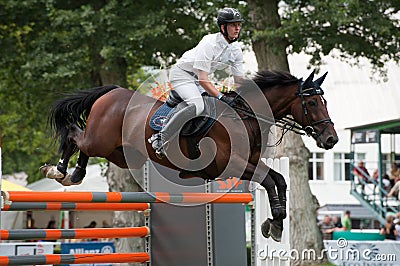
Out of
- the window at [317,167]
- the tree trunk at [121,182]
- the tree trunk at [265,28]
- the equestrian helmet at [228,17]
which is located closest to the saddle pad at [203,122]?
the equestrian helmet at [228,17]

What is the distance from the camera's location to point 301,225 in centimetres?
1416

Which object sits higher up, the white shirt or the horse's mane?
the white shirt

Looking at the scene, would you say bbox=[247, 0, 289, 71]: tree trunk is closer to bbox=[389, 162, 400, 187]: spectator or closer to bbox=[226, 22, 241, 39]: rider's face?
bbox=[389, 162, 400, 187]: spectator

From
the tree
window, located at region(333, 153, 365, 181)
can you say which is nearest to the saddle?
the tree

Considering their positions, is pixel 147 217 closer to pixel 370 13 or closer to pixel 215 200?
pixel 215 200

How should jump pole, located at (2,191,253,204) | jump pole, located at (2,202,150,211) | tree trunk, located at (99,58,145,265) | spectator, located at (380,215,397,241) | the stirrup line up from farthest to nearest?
tree trunk, located at (99,58,145,265)
spectator, located at (380,215,397,241)
the stirrup
jump pole, located at (2,202,150,211)
jump pole, located at (2,191,253,204)

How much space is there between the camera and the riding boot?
6574 millimetres

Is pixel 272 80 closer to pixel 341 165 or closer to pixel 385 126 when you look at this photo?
pixel 385 126

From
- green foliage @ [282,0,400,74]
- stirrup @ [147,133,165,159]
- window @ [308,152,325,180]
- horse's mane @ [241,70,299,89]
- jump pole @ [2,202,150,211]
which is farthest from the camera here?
window @ [308,152,325,180]

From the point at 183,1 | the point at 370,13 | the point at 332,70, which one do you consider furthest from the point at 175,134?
the point at 332,70

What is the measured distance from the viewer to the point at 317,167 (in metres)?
35.4

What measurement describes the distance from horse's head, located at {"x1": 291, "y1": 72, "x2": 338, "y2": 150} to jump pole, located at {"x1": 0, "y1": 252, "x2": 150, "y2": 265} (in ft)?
6.37

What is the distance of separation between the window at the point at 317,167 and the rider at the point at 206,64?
28.3m

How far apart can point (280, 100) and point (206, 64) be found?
76cm
